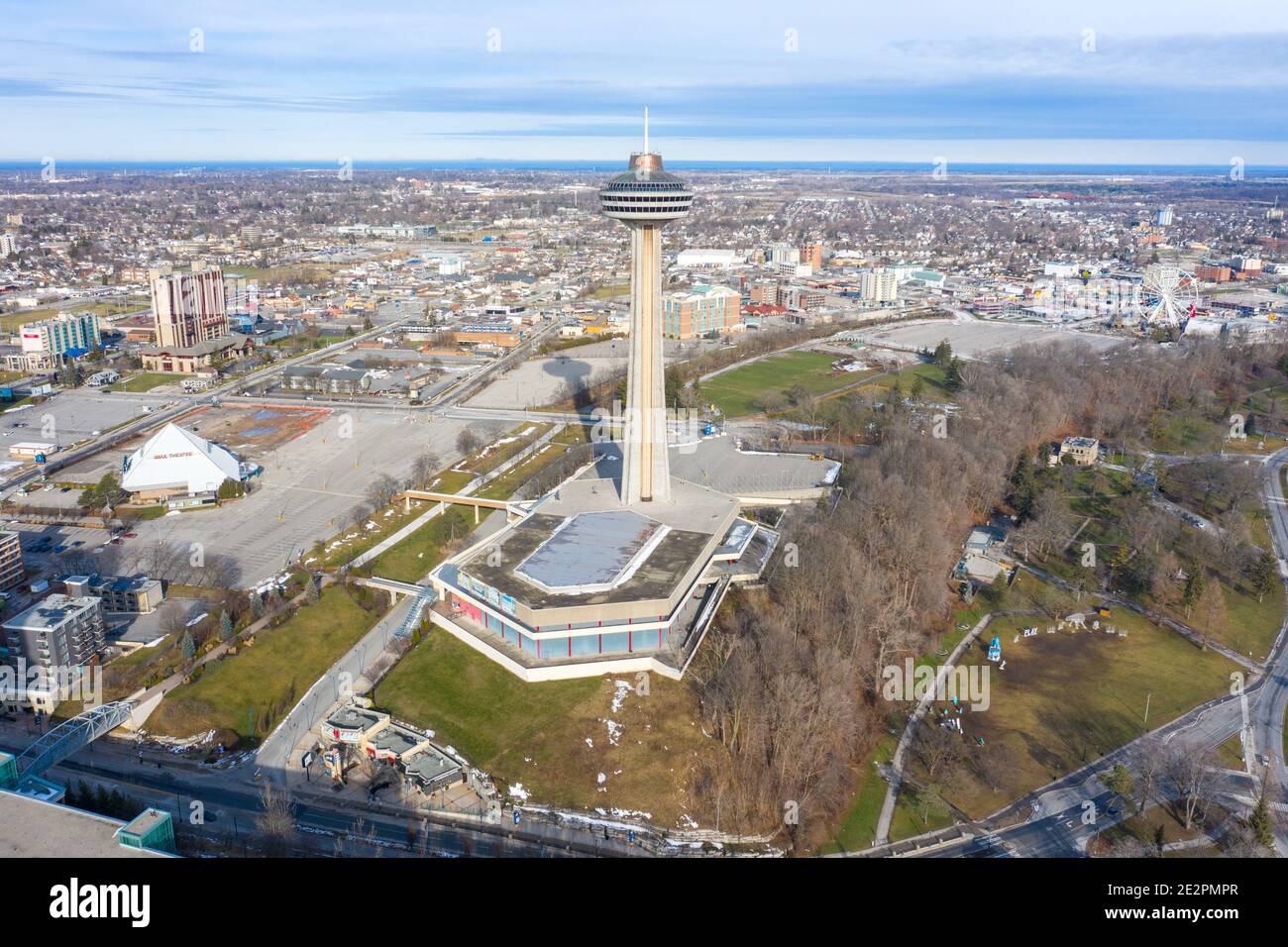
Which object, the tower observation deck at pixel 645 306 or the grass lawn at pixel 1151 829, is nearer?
the grass lawn at pixel 1151 829

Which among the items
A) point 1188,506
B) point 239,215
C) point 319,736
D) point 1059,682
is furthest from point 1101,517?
point 239,215

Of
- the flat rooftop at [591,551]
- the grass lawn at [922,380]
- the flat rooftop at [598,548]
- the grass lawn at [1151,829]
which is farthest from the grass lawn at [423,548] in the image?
the grass lawn at [922,380]

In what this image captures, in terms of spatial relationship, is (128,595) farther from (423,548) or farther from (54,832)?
(54,832)

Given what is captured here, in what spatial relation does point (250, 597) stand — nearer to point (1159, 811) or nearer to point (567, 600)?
point (567, 600)

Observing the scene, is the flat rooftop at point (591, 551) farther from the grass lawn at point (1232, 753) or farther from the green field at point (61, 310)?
the green field at point (61, 310)

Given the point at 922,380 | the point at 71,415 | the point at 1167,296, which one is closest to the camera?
the point at 71,415

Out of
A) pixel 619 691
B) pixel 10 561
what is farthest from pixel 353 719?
pixel 10 561

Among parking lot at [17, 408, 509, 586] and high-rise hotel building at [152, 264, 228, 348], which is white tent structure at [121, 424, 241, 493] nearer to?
parking lot at [17, 408, 509, 586]
